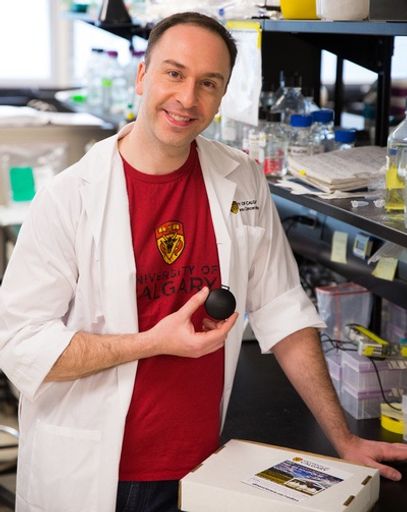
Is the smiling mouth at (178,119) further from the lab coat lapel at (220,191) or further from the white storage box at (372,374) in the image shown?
the white storage box at (372,374)

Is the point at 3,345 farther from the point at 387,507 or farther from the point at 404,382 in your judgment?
the point at 404,382

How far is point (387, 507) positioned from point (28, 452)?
0.72 meters

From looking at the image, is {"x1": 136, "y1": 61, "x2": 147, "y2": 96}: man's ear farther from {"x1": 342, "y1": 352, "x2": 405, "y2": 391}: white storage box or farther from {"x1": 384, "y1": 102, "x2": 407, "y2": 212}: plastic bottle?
{"x1": 342, "y1": 352, "x2": 405, "y2": 391}: white storage box

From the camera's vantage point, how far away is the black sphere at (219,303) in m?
1.64

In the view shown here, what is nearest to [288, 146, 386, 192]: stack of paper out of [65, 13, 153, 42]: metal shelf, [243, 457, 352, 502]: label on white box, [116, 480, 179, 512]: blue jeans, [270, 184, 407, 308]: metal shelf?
[270, 184, 407, 308]: metal shelf

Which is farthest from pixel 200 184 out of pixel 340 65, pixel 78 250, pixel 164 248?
pixel 340 65

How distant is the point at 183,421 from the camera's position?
180 centimetres

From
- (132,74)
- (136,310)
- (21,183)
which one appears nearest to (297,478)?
(136,310)

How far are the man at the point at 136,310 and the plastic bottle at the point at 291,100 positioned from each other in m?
0.79

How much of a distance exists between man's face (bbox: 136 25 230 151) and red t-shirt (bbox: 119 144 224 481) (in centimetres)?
11

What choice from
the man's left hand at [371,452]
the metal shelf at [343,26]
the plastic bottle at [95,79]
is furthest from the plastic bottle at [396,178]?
the plastic bottle at [95,79]

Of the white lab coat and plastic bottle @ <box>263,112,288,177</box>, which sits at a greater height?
plastic bottle @ <box>263,112,288,177</box>

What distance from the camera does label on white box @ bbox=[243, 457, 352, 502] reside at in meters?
1.58

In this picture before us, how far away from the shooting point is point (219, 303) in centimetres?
164
